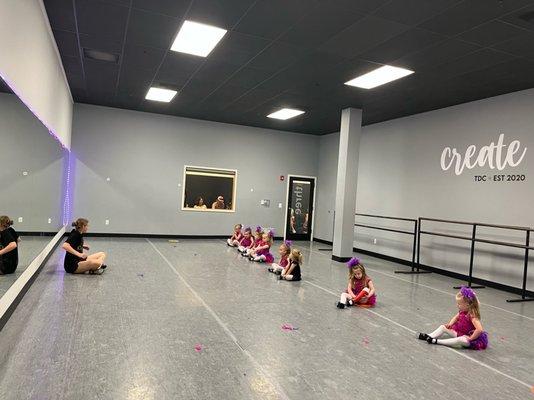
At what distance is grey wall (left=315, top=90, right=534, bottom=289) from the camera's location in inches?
272

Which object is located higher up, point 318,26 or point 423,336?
point 318,26

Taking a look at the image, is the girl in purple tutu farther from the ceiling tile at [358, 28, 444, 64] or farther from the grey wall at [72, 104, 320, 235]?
the grey wall at [72, 104, 320, 235]

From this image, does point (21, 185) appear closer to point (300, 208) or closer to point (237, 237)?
point (237, 237)

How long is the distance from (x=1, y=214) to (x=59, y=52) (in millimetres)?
3449

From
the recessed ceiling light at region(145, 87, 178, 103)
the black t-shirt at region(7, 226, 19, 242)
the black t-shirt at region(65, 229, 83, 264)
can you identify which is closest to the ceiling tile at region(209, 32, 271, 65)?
the recessed ceiling light at region(145, 87, 178, 103)

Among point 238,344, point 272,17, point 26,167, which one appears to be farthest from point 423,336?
point 26,167

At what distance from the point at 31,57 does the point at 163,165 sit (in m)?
7.02

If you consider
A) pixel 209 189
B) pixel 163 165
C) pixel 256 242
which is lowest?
pixel 256 242

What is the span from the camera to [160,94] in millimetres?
8906

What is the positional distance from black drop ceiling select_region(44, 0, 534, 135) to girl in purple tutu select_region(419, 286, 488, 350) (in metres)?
2.95

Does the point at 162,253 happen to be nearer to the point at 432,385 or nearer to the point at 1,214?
the point at 1,214

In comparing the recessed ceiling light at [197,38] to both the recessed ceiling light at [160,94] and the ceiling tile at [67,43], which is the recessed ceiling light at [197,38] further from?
the recessed ceiling light at [160,94]

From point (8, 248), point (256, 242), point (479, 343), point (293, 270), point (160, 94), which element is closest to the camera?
point (479, 343)

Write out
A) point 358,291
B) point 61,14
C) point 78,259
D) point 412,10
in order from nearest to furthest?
point 412,10, point 61,14, point 358,291, point 78,259
